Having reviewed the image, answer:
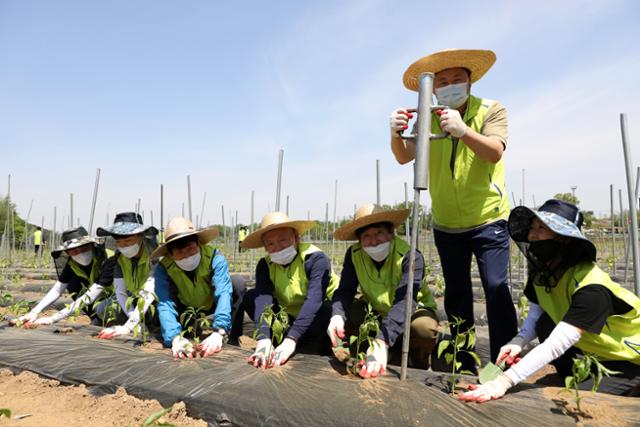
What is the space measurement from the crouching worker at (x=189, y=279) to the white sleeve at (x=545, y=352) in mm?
1528

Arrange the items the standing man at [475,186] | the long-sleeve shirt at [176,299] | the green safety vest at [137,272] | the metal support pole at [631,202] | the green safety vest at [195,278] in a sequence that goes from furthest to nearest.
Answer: the green safety vest at [137,272]
the green safety vest at [195,278]
the metal support pole at [631,202]
the long-sleeve shirt at [176,299]
the standing man at [475,186]

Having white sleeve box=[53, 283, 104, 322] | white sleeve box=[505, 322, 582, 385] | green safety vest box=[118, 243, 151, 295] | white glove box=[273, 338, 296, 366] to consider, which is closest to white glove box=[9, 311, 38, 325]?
white sleeve box=[53, 283, 104, 322]

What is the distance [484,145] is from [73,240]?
3140 mm

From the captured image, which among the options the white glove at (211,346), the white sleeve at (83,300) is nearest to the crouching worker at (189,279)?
the white glove at (211,346)

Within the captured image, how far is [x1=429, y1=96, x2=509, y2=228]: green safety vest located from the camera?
202 cm

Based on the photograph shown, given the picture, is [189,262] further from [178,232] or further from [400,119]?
[400,119]

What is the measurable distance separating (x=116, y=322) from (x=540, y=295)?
310 cm

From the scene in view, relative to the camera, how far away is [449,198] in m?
2.09

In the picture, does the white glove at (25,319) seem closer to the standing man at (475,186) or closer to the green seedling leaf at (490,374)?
the standing man at (475,186)

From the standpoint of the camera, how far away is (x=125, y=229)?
2.93 meters

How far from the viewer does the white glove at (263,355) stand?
1.91m

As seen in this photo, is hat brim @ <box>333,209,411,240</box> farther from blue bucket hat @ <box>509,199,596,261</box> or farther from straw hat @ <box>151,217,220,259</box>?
straw hat @ <box>151,217,220,259</box>

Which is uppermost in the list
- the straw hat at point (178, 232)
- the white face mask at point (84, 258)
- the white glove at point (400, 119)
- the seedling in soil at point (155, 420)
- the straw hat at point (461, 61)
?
the straw hat at point (461, 61)

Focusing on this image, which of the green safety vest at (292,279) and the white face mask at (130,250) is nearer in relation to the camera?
the green safety vest at (292,279)
